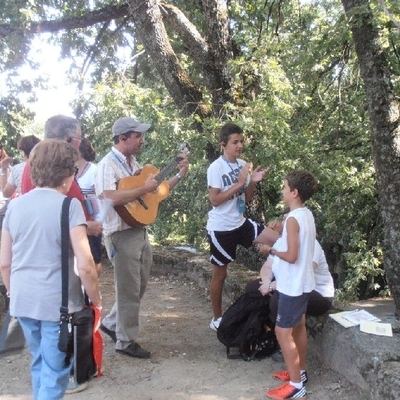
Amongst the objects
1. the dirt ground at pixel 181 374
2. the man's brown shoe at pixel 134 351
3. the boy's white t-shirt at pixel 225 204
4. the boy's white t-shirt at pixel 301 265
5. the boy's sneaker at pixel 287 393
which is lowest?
the dirt ground at pixel 181 374

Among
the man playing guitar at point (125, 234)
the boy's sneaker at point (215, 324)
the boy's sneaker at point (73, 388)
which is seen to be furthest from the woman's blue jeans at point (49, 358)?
the boy's sneaker at point (215, 324)

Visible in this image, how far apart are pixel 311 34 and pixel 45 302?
6.33 m

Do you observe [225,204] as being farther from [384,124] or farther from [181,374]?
[384,124]

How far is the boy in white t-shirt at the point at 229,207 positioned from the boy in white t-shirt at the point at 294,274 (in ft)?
3.14

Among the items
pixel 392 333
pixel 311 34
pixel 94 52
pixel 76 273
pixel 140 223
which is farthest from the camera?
pixel 94 52

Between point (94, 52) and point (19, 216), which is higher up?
point (94, 52)

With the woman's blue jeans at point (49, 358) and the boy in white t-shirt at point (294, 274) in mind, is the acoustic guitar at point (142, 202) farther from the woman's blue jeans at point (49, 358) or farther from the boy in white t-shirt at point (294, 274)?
the woman's blue jeans at point (49, 358)

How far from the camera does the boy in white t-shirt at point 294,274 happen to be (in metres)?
3.26

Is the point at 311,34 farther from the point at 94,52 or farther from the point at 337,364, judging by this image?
the point at 337,364

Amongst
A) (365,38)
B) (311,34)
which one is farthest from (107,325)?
(311,34)

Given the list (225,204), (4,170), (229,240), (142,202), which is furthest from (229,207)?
(4,170)

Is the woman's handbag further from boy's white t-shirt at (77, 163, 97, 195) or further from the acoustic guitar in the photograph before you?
boy's white t-shirt at (77, 163, 97, 195)

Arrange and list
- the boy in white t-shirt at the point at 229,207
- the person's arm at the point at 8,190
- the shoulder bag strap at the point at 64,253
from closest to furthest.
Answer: the shoulder bag strap at the point at 64,253 < the boy in white t-shirt at the point at 229,207 < the person's arm at the point at 8,190

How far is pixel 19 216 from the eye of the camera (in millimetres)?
2482
